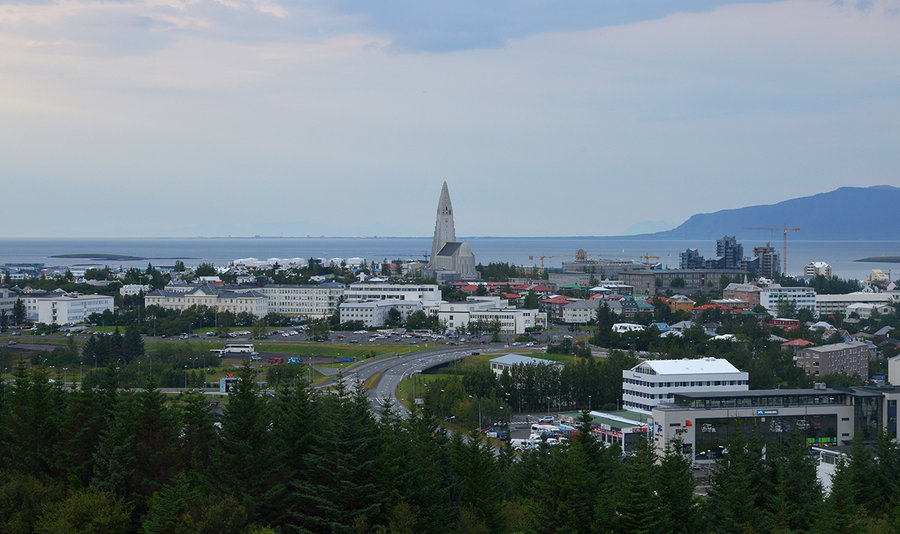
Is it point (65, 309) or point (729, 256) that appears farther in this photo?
point (729, 256)

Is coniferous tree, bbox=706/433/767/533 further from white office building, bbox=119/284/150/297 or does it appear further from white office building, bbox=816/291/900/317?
white office building, bbox=119/284/150/297

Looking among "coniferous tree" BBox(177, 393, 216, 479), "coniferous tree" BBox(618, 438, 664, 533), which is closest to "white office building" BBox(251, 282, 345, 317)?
"coniferous tree" BBox(177, 393, 216, 479)

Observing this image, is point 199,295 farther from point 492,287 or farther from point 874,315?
point 874,315

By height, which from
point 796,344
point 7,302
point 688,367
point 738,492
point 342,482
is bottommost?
point 796,344

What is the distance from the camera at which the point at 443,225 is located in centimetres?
8512

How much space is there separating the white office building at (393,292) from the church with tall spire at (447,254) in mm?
16042

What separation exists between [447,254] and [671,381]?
52890 mm

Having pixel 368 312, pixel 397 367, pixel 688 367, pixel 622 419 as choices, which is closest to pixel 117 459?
pixel 622 419

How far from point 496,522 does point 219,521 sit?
→ 412 cm

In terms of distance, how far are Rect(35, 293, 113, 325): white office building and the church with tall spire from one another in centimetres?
2829

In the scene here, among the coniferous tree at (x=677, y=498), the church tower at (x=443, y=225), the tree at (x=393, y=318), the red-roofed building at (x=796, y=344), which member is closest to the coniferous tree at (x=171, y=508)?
the coniferous tree at (x=677, y=498)

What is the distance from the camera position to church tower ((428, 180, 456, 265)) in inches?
3346

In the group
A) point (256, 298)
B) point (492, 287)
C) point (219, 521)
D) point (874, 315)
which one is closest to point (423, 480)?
point (219, 521)

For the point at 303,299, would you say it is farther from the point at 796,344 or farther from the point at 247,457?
the point at 247,457
